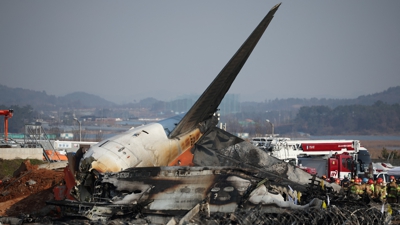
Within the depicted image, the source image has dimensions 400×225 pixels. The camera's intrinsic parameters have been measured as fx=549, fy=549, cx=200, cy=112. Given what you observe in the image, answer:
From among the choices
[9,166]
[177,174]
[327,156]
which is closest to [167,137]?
[177,174]

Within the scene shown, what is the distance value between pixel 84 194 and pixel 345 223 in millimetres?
8750

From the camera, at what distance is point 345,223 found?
13852 mm

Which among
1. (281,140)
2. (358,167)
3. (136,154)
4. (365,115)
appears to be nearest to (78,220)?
(136,154)

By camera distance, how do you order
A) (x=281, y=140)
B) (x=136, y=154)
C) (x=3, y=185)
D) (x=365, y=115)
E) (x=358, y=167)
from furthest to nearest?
(x=365, y=115), (x=281, y=140), (x=358, y=167), (x=3, y=185), (x=136, y=154)

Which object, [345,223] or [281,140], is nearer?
[345,223]

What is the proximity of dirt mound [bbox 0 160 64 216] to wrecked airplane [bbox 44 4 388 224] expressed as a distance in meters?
5.88

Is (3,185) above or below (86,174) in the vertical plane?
below

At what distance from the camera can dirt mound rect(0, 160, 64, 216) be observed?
25.3m

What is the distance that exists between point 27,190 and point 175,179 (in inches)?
533

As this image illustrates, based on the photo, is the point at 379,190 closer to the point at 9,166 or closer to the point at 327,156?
the point at 327,156

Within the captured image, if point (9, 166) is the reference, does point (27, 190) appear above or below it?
above

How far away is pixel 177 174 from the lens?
693 inches

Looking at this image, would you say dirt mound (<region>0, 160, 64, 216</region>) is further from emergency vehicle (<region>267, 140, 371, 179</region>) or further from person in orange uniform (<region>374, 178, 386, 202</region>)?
emergency vehicle (<region>267, 140, 371, 179</region>)

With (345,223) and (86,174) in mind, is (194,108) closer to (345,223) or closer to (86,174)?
(86,174)
